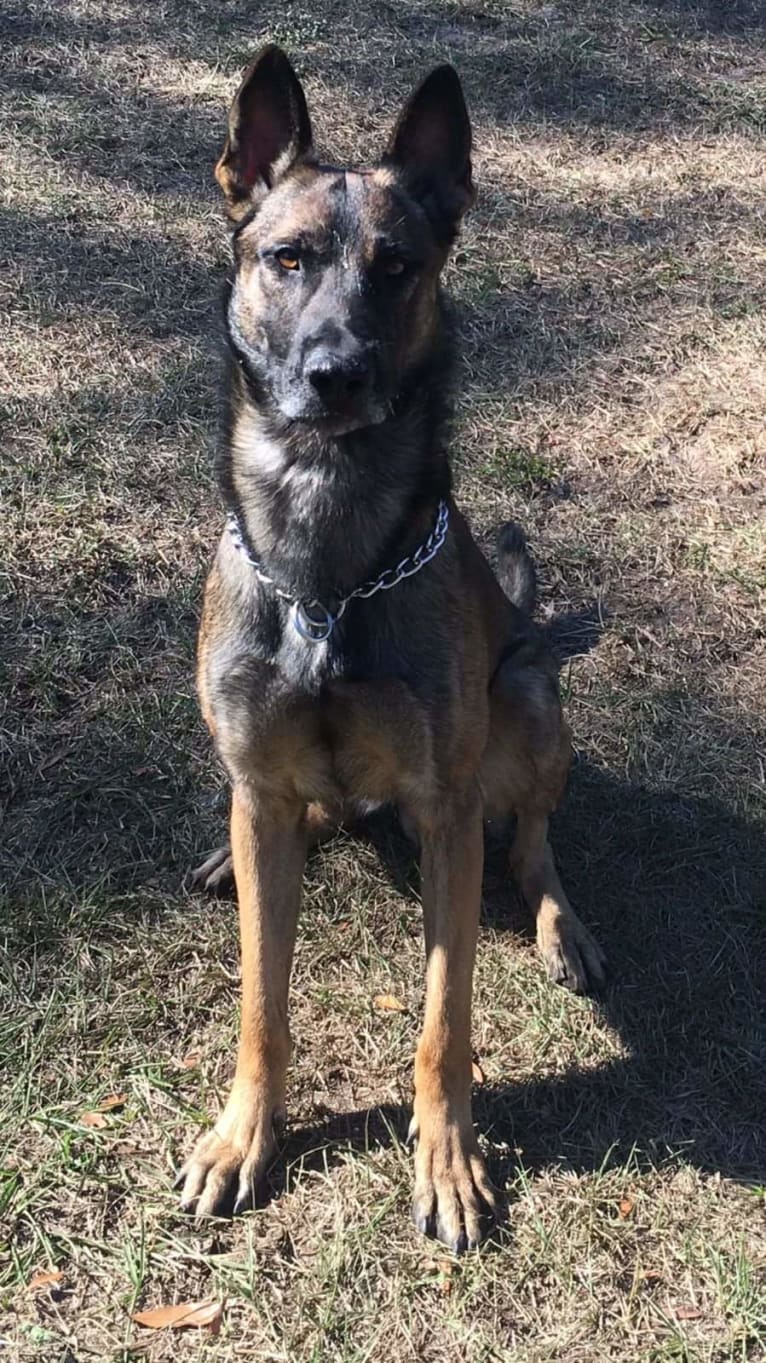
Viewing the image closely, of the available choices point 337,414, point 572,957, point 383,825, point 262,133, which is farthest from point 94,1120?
point 262,133

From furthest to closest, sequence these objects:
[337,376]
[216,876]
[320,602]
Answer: [216,876] < [320,602] < [337,376]

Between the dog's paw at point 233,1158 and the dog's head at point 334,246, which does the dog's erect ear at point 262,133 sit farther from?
the dog's paw at point 233,1158

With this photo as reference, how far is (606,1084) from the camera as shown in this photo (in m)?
3.64

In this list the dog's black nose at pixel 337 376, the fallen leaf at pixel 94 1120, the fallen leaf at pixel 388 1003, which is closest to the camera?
the dog's black nose at pixel 337 376

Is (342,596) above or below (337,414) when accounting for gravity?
below

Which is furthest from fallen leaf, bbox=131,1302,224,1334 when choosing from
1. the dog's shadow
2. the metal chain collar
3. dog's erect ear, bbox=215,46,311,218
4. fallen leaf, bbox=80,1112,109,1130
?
dog's erect ear, bbox=215,46,311,218

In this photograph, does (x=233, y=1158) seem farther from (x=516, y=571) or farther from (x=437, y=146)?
(x=437, y=146)

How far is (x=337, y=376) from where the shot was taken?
2.84 meters

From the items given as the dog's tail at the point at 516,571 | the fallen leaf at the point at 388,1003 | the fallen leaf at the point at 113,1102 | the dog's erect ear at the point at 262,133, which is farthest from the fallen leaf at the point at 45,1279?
the dog's erect ear at the point at 262,133

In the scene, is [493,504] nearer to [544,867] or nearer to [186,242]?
[544,867]

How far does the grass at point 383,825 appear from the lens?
3.17 meters

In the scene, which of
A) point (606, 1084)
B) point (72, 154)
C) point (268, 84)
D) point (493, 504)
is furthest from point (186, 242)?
point (606, 1084)

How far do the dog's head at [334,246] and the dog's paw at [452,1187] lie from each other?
76.4 inches

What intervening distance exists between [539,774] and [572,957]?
0.60m
